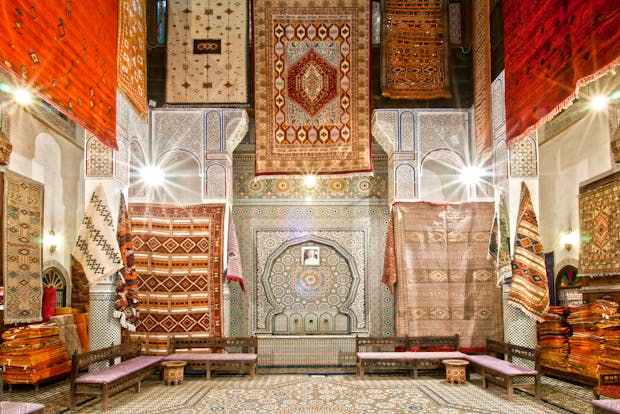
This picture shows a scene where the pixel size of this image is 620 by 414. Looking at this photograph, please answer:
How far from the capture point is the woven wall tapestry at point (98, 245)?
7.05 metres

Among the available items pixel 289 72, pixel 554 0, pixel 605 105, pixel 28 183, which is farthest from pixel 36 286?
pixel 605 105

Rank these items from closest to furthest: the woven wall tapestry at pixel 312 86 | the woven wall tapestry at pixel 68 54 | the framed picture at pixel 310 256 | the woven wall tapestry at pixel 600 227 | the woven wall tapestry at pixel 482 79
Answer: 1. the woven wall tapestry at pixel 68 54
2. the woven wall tapestry at pixel 600 227
3. the woven wall tapestry at pixel 482 79
4. the woven wall tapestry at pixel 312 86
5. the framed picture at pixel 310 256

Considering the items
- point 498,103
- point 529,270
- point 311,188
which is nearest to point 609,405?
point 529,270

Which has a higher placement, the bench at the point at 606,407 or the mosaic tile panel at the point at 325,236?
the mosaic tile panel at the point at 325,236

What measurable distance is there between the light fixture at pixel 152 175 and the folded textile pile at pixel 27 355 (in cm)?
254

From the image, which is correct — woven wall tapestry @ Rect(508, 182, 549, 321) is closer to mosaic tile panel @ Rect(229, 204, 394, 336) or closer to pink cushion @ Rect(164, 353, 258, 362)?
mosaic tile panel @ Rect(229, 204, 394, 336)

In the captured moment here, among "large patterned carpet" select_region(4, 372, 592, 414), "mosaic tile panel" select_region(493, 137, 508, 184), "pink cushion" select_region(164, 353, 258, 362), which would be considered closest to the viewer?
"large patterned carpet" select_region(4, 372, 592, 414)

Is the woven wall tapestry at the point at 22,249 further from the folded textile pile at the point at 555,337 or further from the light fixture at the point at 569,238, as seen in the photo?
the light fixture at the point at 569,238

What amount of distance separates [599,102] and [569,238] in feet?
6.42

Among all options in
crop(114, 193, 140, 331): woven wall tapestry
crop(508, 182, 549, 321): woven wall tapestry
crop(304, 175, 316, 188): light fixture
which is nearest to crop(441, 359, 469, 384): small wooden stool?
crop(508, 182, 549, 321): woven wall tapestry

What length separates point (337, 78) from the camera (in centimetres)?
854

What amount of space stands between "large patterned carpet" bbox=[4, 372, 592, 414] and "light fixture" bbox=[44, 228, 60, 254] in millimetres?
1928

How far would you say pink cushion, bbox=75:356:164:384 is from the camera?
602 cm

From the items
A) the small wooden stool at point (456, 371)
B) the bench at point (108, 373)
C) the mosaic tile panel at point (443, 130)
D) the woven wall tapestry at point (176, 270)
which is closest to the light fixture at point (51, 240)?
the woven wall tapestry at point (176, 270)
